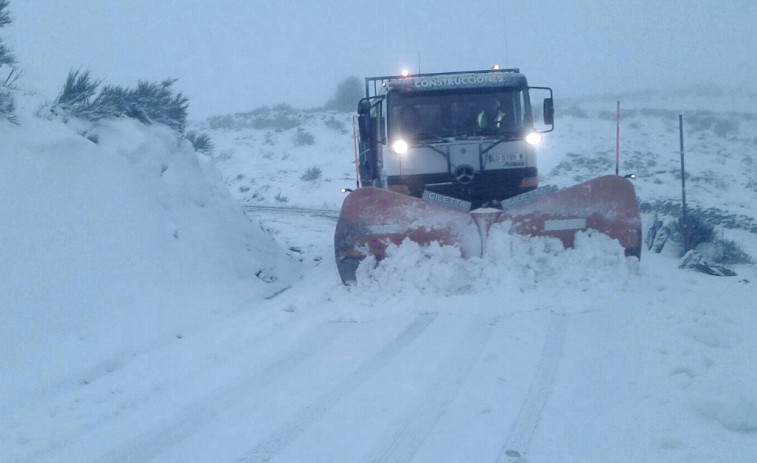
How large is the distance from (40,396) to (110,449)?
128 cm

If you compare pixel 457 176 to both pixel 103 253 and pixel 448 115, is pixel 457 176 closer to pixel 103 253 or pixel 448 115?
pixel 448 115

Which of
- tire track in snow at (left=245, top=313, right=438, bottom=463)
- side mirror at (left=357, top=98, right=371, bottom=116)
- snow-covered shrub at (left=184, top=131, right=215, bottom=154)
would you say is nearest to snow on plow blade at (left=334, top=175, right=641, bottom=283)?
tire track in snow at (left=245, top=313, right=438, bottom=463)

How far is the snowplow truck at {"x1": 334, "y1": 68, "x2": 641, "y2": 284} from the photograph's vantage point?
7391 millimetres

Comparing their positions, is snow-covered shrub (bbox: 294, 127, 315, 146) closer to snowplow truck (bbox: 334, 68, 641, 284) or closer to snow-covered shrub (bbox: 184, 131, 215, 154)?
snow-covered shrub (bbox: 184, 131, 215, 154)

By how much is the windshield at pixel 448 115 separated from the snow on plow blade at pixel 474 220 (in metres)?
1.57

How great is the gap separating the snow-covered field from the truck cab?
1.55 m

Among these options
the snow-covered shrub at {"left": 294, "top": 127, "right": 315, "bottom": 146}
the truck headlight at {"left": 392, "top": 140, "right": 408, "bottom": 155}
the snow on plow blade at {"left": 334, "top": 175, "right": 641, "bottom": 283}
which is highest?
the snow-covered shrub at {"left": 294, "top": 127, "right": 315, "bottom": 146}

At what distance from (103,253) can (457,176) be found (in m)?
4.40

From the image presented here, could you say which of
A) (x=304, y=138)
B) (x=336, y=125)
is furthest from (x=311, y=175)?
(x=336, y=125)

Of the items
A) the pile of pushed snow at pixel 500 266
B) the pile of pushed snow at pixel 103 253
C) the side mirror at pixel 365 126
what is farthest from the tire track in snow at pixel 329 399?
the side mirror at pixel 365 126

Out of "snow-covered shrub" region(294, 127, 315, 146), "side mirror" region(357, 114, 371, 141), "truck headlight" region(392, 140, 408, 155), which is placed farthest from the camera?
"snow-covered shrub" region(294, 127, 315, 146)

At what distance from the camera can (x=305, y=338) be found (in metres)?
6.07

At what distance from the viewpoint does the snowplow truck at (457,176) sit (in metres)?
7.39

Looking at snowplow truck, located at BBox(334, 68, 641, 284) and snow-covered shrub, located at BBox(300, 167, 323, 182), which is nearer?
snowplow truck, located at BBox(334, 68, 641, 284)
